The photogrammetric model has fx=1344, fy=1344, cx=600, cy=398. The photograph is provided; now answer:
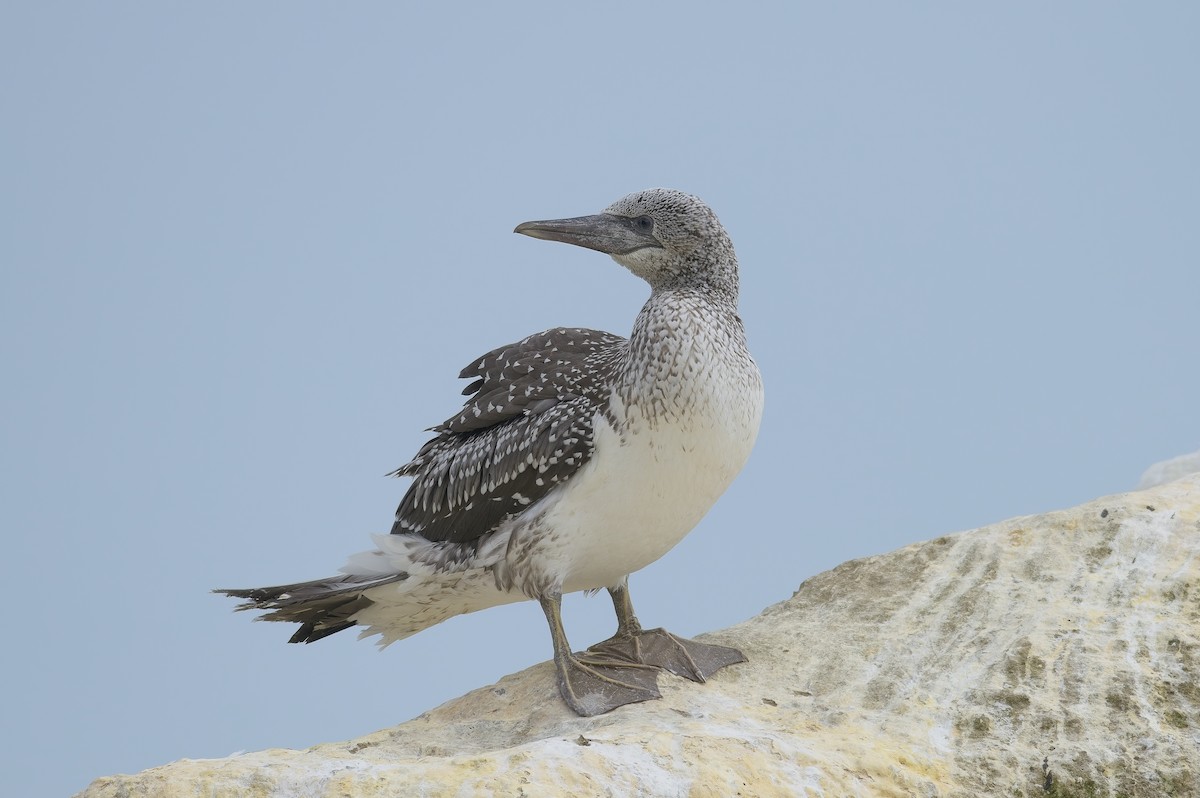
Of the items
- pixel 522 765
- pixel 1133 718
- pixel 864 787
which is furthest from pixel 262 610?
pixel 1133 718

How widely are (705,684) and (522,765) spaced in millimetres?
1428

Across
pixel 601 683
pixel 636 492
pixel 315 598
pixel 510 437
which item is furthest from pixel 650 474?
pixel 315 598

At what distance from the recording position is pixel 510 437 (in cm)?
641

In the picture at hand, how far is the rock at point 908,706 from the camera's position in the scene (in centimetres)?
514

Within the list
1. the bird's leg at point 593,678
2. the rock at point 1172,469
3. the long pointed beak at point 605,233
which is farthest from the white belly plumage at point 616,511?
the rock at point 1172,469

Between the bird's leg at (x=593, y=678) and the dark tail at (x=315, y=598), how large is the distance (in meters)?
0.85

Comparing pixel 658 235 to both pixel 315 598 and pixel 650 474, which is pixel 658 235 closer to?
pixel 650 474

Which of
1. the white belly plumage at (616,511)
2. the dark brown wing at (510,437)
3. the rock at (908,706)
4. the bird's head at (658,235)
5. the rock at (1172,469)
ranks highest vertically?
the bird's head at (658,235)

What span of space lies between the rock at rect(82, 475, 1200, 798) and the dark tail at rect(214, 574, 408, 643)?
74 centimetres

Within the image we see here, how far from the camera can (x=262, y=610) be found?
6676 mm

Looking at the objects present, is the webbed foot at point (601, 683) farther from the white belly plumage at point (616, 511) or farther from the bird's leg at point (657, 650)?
the white belly plumage at point (616, 511)

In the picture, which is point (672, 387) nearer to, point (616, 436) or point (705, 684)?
point (616, 436)

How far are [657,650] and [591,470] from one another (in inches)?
41.8

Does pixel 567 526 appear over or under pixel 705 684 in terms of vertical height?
over
